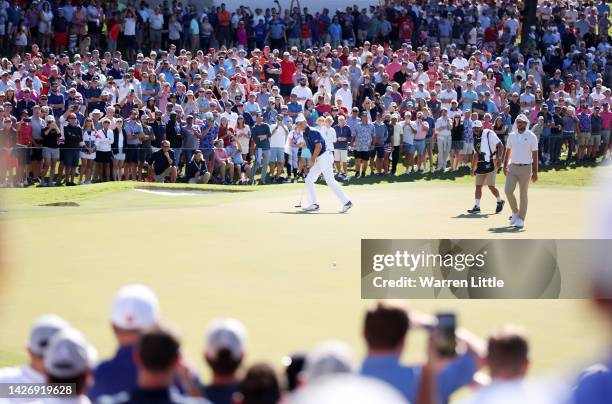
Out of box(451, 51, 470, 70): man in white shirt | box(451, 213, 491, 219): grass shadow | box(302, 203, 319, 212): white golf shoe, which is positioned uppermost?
box(451, 51, 470, 70): man in white shirt

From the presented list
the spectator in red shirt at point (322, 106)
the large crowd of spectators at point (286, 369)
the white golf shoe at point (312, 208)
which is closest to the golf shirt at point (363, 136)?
the spectator in red shirt at point (322, 106)

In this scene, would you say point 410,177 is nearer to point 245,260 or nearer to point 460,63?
point 460,63

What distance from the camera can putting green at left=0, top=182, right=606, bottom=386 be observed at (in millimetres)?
13164

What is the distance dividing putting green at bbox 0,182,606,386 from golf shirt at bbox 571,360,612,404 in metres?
0.15

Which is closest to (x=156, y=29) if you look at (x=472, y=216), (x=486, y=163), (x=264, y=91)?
(x=264, y=91)

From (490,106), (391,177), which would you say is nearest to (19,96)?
(391,177)

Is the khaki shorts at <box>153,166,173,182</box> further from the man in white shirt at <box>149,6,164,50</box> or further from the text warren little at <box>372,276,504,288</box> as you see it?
the text warren little at <box>372,276,504,288</box>

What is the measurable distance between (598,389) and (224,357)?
7.38 ft

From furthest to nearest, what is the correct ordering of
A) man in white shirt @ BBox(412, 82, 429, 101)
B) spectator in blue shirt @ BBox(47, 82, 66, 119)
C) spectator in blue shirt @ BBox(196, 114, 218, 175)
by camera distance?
man in white shirt @ BBox(412, 82, 429, 101)
spectator in blue shirt @ BBox(196, 114, 218, 175)
spectator in blue shirt @ BBox(47, 82, 66, 119)

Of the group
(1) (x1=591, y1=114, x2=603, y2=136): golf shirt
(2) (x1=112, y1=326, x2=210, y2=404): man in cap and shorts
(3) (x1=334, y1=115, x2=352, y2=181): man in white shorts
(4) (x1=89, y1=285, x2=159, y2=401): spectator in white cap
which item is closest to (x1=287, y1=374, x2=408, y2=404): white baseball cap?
(2) (x1=112, y1=326, x2=210, y2=404): man in cap and shorts

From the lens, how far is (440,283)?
619 inches

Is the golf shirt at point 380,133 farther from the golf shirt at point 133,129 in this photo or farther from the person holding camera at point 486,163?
the person holding camera at point 486,163

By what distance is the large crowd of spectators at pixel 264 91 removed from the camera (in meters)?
29.2

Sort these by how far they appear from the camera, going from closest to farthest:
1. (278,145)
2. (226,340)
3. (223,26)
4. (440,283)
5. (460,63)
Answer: (226,340)
(440,283)
(278,145)
(460,63)
(223,26)
